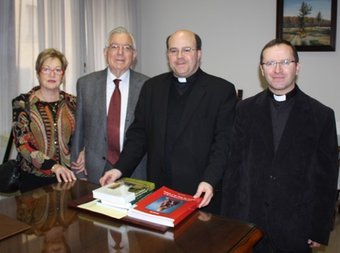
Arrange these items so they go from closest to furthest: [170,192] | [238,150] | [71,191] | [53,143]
A: [170,192], [71,191], [238,150], [53,143]

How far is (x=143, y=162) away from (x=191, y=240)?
1187mm

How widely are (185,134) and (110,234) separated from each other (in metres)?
0.87

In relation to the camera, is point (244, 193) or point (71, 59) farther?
point (71, 59)

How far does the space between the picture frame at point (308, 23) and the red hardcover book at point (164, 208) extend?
292 centimetres

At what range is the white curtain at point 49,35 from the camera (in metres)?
3.21

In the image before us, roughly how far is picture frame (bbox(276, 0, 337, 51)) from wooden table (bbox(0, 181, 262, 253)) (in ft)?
9.87

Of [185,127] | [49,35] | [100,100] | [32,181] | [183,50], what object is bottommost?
A: [32,181]

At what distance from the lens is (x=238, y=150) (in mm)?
1782

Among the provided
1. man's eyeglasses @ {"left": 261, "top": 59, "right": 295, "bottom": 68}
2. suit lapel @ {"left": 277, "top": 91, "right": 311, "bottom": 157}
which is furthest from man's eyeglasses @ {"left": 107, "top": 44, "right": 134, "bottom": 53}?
suit lapel @ {"left": 277, "top": 91, "right": 311, "bottom": 157}

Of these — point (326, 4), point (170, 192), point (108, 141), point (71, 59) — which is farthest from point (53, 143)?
point (326, 4)

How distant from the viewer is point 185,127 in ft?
6.53

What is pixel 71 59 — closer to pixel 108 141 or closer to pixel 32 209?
pixel 108 141

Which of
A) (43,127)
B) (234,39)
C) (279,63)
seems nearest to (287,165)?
(279,63)

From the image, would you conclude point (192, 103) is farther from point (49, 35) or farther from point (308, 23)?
point (308, 23)
